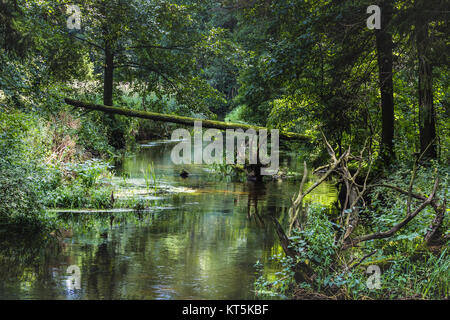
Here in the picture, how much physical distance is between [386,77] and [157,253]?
6730 mm

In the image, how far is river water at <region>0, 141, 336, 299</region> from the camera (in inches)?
265

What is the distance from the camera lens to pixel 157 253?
8.52 m

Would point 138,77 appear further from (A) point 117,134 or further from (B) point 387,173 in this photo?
(B) point 387,173

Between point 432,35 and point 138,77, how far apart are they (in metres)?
14.9

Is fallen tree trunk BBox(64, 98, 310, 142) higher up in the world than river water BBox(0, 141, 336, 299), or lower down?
higher up

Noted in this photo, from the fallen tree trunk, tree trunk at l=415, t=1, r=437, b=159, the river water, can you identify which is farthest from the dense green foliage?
the river water

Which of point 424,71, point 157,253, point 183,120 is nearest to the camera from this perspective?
point 157,253

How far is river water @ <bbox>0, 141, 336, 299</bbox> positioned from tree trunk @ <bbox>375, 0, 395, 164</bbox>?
81.8 inches

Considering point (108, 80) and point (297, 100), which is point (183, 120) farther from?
point (108, 80)

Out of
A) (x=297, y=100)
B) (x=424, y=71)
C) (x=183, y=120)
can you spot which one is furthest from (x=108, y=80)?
(x=424, y=71)

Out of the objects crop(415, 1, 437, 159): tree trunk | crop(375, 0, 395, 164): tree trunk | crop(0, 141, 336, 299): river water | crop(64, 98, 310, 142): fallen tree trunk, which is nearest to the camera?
crop(0, 141, 336, 299): river water

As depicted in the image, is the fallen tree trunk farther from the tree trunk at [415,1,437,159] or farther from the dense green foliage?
the tree trunk at [415,1,437,159]

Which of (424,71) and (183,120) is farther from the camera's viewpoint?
(183,120)

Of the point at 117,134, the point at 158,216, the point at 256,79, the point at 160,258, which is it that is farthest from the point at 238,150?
the point at 160,258
